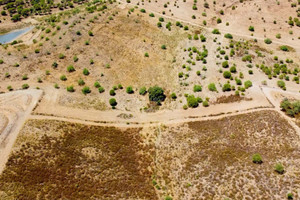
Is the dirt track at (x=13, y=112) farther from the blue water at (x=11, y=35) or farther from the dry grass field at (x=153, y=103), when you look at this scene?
the blue water at (x=11, y=35)

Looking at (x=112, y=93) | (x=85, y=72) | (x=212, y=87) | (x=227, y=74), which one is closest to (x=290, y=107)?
(x=227, y=74)

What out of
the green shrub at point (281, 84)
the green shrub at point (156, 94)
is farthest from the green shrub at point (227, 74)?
the green shrub at point (156, 94)

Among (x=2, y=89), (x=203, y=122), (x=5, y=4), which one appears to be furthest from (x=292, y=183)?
(x=5, y=4)

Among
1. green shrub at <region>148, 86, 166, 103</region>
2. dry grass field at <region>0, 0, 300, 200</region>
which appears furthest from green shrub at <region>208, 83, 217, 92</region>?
green shrub at <region>148, 86, 166, 103</region>

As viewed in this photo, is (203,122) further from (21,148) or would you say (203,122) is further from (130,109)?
(21,148)

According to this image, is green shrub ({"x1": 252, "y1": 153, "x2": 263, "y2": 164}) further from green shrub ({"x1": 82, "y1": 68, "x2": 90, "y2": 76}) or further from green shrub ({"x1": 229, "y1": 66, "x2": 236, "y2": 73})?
green shrub ({"x1": 82, "y1": 68, "x2": 90, "y2": 76})

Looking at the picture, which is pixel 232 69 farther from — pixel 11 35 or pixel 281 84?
pixel 11 35
